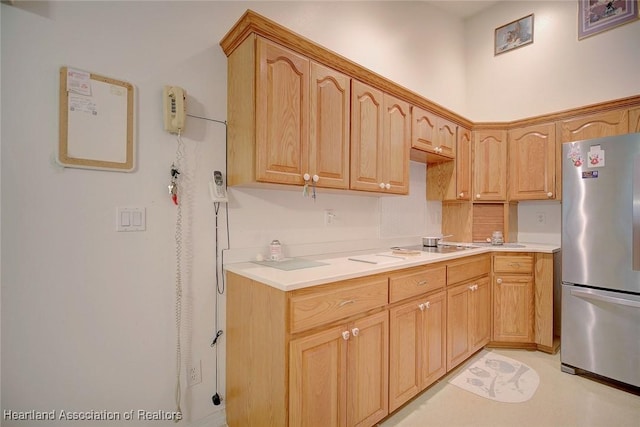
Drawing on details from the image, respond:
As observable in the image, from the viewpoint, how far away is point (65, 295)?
130 cm

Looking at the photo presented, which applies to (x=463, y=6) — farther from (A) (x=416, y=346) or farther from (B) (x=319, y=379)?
(B) (x=319, y=379)

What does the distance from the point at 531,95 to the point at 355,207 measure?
2.48 meters

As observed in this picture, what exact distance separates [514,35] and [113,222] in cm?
423

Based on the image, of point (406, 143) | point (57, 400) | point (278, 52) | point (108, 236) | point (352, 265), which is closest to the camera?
point (57, 400)

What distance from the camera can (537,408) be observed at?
1.84 metres

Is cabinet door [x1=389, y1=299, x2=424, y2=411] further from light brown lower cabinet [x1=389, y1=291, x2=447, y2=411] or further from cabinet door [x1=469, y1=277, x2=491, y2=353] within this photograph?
cabinet door [x1=469, y1=277, x2=491, y2=353]

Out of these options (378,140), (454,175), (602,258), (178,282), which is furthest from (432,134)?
(178,282)

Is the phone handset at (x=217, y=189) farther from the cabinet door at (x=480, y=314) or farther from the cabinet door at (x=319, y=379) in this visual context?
the cabinet door at (x=480, y=314)

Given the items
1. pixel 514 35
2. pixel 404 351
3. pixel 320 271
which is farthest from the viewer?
pixel 514 35

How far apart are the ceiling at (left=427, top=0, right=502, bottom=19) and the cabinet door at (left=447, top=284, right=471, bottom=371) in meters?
3.07

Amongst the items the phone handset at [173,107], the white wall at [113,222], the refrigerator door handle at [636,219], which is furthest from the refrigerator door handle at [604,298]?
the phone handset at [173,107]

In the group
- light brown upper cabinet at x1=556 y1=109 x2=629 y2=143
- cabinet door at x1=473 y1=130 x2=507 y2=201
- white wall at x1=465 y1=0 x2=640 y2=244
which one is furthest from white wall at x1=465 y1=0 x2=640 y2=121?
cabinet door at x1=473 y1=130 x2=507 y2=201

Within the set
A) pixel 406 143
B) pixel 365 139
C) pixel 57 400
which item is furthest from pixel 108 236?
pixel 406 143

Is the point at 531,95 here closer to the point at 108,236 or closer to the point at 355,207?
the point at 355,207
